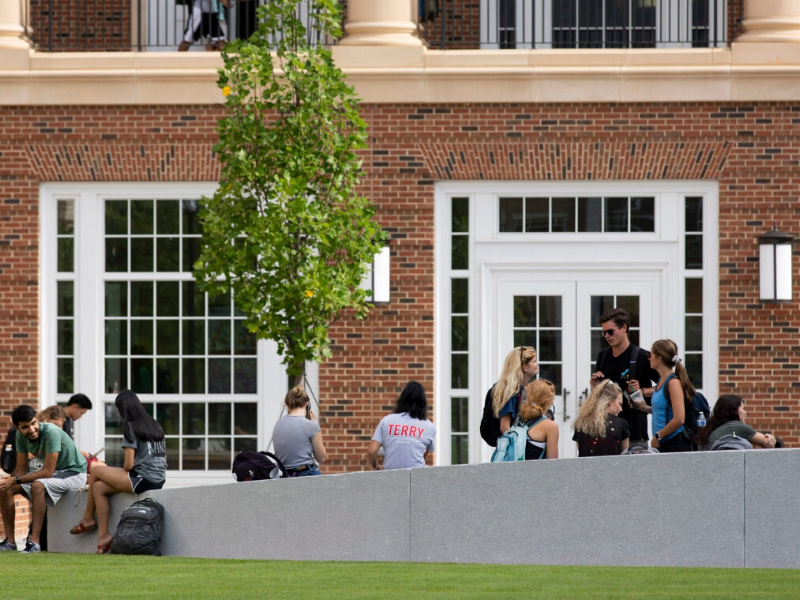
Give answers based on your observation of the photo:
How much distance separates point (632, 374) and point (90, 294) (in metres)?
6.72

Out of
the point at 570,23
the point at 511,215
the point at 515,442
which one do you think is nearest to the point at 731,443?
the point at 515,442

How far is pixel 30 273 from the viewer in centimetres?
1390

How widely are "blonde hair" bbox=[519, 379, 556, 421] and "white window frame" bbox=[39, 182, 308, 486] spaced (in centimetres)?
554

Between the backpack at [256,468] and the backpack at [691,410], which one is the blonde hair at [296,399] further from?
the backpack at [691,410]

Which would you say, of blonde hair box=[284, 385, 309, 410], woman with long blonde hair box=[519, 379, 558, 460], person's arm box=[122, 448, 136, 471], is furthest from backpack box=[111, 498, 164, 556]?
woman with long blonde hair box=[519, 379, 558, 460]

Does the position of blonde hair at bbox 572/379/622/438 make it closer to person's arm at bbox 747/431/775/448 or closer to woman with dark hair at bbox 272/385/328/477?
person's arm at bbox 747/431/775/448

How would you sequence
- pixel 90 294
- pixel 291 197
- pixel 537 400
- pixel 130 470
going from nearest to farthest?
pixel 537 400 → pixel 130 470 → pixel 291 197 → pixel 90 294

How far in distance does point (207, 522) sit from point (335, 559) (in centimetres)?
108

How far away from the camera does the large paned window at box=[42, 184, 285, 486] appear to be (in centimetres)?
1399

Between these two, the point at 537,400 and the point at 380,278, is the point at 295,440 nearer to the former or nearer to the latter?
the point at 537,400

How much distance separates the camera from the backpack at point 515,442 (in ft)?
29.4

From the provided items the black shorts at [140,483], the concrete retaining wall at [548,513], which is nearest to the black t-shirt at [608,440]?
the concrete retaining wall at [548,513]

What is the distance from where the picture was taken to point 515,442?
898 cm

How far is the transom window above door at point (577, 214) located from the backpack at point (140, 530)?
564cm
